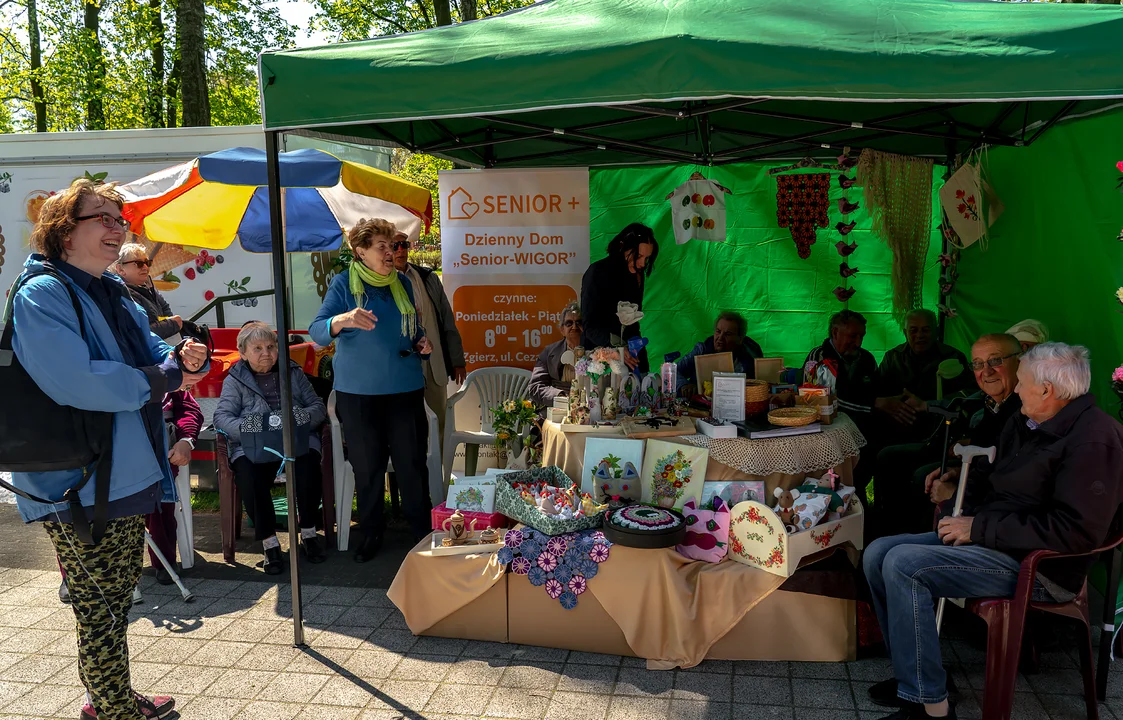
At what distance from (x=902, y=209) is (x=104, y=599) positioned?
486 centimetres

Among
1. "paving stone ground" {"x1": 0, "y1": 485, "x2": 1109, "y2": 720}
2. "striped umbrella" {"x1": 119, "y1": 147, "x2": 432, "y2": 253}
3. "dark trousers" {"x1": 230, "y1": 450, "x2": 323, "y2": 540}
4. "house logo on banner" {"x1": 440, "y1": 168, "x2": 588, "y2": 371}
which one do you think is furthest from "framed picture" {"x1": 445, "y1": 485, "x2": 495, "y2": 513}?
Result: "house logo on banner" {"x1": 440, "y1": 168, "x2": 588, "y2": 371}

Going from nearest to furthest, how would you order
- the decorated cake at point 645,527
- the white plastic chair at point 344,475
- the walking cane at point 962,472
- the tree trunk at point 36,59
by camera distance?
the walking cane at point 962,472, the decorated cake at point 645,527, the white plastic chair at point 344,475, the tree trunk at point 36,59

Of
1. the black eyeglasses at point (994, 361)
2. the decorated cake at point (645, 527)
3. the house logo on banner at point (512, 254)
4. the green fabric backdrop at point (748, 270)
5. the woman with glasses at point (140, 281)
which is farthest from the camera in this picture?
the green fabric backdrop at point (748, 270)

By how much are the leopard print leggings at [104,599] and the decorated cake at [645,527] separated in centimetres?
167

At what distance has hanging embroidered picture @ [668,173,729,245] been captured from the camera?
577cm

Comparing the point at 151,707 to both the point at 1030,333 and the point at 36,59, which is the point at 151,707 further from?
the point at 36,59

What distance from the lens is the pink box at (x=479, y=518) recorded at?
3521 mm

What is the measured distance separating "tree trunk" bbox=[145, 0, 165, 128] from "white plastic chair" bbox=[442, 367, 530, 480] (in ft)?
46.2

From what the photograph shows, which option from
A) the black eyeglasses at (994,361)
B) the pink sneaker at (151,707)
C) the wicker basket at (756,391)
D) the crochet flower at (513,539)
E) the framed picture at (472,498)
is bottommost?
the pink sneaker at (151,707)

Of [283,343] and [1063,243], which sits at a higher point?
[1063,243]

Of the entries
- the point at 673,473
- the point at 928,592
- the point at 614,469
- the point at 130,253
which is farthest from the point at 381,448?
the point at 928,592

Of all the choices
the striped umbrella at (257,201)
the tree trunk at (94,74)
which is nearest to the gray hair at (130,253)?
the striped umbrella at (257,201)

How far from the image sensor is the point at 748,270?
243 inches

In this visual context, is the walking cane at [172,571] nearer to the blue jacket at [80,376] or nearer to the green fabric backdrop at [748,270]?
the blue jacket at [80,376]
